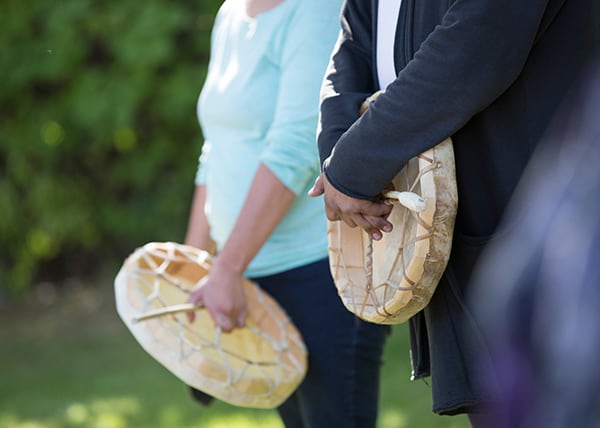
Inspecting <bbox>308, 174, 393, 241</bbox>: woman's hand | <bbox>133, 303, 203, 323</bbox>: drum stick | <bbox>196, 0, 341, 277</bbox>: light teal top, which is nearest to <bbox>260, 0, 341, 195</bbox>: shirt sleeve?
<bbox>196, 0, 341, 277</bbox>: light teal top

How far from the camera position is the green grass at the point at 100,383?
4.77 m

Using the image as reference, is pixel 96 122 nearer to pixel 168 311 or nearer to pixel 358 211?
pixel 168 311

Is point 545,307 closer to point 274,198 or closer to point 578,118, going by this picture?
point 578,118

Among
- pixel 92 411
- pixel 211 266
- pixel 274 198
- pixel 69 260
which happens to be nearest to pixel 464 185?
pixel 274 198

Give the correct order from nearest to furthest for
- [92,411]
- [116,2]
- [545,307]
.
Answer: [545,307] → [92,411] → [116,2]

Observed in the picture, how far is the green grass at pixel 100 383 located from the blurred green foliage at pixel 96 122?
49 cm

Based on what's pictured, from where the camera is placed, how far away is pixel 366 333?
2.50 m

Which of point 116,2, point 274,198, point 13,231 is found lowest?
point 13,231

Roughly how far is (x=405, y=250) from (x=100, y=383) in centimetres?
410

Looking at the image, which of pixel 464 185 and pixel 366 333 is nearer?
pixel 464 185

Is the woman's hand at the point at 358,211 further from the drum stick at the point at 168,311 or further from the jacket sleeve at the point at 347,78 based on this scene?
the drum stick at the point at 168,311

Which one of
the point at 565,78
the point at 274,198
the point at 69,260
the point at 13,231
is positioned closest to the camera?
the point at 565,78

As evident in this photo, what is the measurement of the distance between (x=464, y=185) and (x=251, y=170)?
88 centimetres

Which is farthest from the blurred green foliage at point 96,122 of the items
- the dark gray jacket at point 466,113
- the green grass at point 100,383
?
the dark gray jacket at point 466,113
